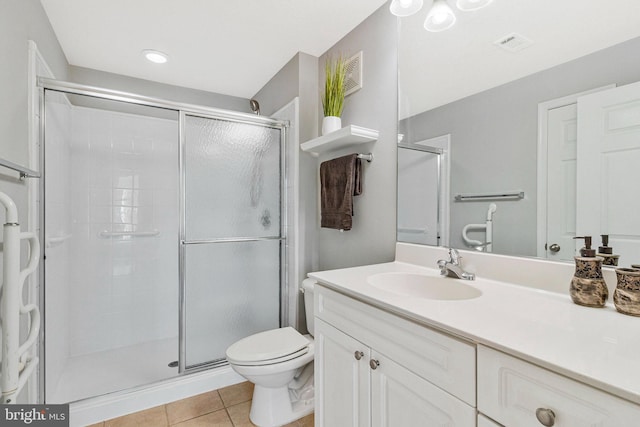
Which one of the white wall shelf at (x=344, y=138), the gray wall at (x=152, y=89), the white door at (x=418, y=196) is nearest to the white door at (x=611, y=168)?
the white door at (x=418, y=196)

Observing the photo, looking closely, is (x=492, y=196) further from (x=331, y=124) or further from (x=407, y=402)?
(x=331, y=124)

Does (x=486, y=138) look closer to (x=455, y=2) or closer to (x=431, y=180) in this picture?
(x=431, y=180)

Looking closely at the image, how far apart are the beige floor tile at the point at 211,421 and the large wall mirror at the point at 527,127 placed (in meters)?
1.46

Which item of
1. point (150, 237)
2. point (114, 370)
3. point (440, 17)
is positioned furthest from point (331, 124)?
point (114, 370)

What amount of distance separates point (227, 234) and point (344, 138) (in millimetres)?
1050

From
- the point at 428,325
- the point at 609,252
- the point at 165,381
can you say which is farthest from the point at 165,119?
the point at 609,252

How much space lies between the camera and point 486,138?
1159 mm

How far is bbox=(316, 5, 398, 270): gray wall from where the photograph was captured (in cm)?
A: 158

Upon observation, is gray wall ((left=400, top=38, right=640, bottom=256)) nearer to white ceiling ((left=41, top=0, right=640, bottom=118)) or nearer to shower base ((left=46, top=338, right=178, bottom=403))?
white ceiling ((left=41, top=0, right=640, bottom=118))

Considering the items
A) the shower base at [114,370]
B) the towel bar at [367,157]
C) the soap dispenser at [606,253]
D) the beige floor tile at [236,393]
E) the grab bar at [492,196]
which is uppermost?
the towel bar at [367,157]

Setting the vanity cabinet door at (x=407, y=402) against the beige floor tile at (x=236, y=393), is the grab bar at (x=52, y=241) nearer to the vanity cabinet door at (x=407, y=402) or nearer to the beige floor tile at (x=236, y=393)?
the beige floor tile at (x=236, y=393)

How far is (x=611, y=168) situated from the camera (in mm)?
849

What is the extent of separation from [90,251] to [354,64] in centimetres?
250

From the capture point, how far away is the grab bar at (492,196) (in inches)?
41.7
